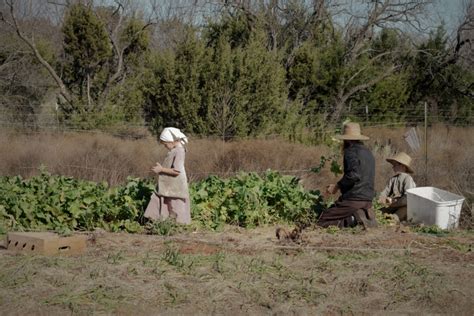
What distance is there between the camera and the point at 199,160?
11.8 meters

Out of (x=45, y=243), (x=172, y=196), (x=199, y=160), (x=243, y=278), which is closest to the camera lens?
(x=243, y=278)

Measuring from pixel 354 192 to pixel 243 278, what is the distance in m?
2.71

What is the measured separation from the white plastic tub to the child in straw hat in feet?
1.21

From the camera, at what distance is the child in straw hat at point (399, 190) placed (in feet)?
28.1

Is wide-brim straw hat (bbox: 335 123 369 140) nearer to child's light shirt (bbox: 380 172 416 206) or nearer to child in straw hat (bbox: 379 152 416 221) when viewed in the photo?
child in straw hat (bbox: 379 152 416 221)

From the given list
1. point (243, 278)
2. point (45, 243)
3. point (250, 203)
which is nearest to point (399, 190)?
point (250, 203)

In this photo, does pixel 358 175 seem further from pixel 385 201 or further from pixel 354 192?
pixel 385 201

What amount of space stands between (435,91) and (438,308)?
70.5ft

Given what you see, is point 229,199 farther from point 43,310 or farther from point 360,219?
point 43,310

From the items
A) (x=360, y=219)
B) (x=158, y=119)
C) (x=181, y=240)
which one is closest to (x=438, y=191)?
(x=360, y=219)

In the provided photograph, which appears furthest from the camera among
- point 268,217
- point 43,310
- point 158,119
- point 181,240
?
Result: point 158,119

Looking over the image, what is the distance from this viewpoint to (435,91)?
2492 centimetres


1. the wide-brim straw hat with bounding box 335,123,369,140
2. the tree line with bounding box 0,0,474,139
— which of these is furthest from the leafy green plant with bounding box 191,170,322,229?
the tree line with bounding box 0,0,474,139

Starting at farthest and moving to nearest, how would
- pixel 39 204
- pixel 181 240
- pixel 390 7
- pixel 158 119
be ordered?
pixel 390 7, pixel 158 119, pixel 39 204, pixel 181 240
